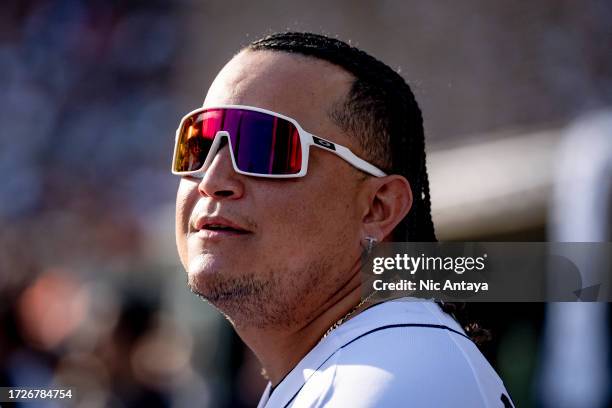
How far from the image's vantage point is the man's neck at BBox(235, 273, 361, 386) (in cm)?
235

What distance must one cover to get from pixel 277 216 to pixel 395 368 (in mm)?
607

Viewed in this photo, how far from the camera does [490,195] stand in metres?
5.98

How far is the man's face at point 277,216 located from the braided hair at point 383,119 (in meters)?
0.03

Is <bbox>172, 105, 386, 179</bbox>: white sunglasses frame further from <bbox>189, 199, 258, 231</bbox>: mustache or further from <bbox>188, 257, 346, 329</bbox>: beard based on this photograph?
<bbox>188, 257, 346, 329</bbox>: beard

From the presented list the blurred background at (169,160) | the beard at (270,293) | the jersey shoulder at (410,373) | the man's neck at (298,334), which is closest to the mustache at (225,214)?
the beard at (270,293)

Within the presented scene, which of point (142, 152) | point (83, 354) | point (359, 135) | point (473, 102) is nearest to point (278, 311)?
point (359, 135)

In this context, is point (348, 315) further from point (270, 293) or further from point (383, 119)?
point (383, 119)

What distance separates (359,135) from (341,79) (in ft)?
0.51

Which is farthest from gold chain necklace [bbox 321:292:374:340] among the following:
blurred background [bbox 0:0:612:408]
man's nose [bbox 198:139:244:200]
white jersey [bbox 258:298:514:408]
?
blurred background [bbox 0:0:612:408]

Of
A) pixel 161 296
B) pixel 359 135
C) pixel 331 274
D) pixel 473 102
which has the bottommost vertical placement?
pixel 161 296

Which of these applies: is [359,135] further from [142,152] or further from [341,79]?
[142,152]

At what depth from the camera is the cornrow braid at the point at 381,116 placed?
245cm

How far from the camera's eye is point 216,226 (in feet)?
7.61

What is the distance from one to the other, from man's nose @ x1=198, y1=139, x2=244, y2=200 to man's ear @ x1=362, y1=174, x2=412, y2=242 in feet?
1.13
